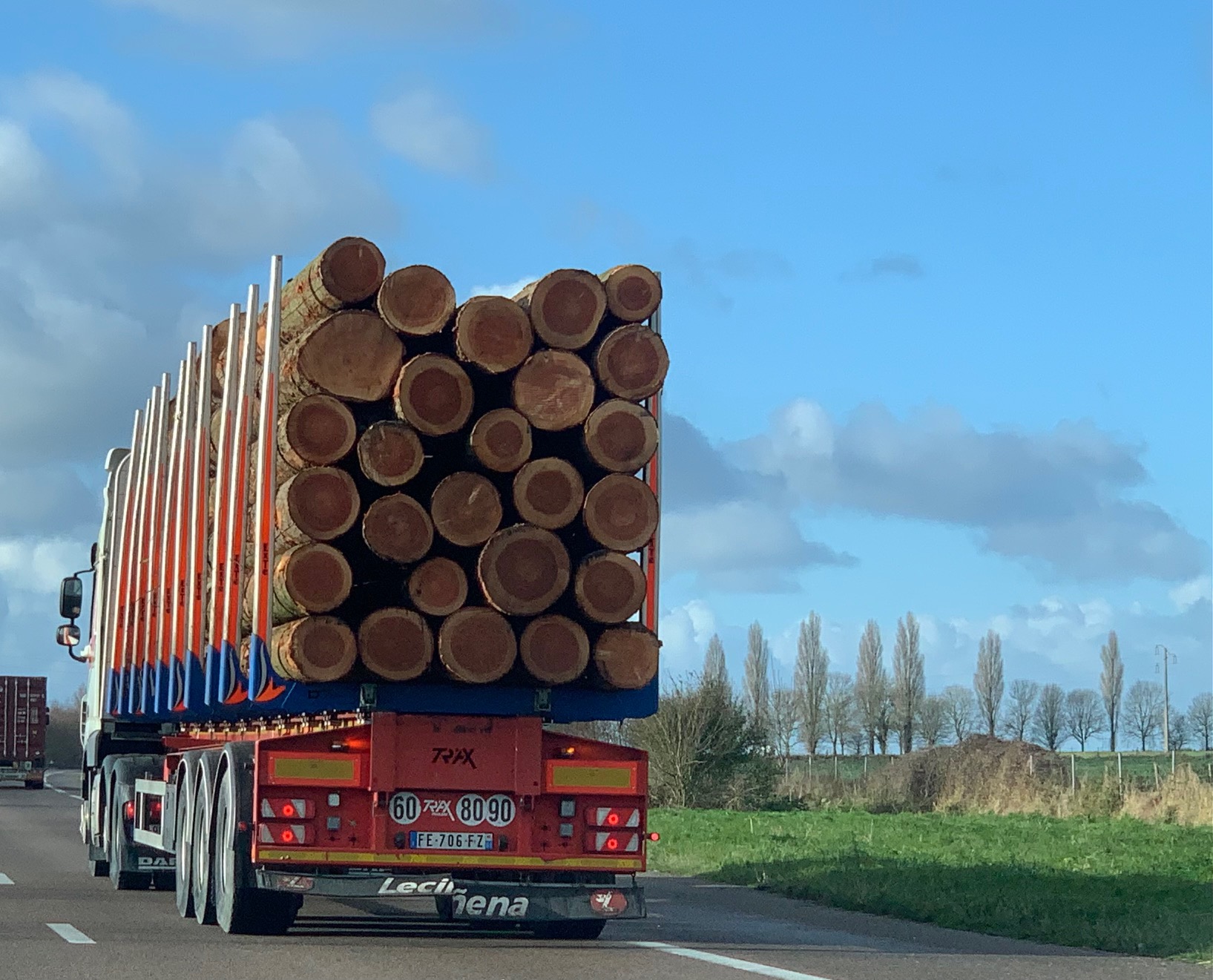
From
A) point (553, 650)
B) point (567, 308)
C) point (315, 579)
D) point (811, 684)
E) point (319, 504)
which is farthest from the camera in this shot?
point (811, 684)

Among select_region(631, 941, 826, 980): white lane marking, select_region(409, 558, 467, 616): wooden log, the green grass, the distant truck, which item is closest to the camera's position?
select_region(631, 941, 826, 980): white lane marking

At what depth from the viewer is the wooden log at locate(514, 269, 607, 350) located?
38.9 feet

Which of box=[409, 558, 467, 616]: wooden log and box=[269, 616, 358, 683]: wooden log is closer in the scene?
box=[269, 616, 358, 683]: wooden log

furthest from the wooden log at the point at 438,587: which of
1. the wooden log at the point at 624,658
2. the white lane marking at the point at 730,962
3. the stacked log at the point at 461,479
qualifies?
the white lane marking at the point at 730,962

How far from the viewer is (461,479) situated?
11.6 meters

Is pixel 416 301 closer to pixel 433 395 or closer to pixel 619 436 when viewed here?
pixel 433 395

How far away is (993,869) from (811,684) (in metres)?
80.6

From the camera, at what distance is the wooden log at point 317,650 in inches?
437

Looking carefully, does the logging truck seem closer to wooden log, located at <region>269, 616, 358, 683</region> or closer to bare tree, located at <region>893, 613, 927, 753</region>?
wooden log, located at <region>269, 616, 358, 683</region>

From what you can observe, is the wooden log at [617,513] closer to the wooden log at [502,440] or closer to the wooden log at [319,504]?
the wooden log at [502,440]

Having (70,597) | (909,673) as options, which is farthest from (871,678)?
(70,597)

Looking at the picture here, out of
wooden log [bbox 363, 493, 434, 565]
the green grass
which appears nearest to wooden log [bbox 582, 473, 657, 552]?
wooden log [bbox 363, 493, 434, 565]

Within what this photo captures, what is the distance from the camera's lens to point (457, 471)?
1169 cm

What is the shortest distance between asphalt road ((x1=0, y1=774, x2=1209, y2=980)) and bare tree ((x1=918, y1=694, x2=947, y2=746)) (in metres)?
80.2
